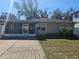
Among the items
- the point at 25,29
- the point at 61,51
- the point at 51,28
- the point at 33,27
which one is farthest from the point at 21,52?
the point at 51,28

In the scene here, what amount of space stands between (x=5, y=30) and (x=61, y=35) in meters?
10.5

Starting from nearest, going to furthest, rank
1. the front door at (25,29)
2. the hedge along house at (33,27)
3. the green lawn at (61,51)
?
the green lawn at (61,51) → the hedge along house at (33,27) → the front door at (25,29)

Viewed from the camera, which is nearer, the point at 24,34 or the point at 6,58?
the point at 6,58

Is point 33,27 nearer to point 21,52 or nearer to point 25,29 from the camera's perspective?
point 25,29

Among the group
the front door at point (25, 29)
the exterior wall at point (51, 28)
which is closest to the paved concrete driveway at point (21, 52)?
the front door at point (25, 29)

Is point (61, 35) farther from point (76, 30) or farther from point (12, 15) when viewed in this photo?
point (12, 15)

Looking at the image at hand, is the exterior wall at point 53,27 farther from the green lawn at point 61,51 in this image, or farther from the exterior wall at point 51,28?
the green lawn at point 61,51

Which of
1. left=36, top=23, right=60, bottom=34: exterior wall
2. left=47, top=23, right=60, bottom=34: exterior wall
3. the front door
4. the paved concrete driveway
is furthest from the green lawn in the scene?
left=47, top=23, right=60, bottom=34: exterior wall

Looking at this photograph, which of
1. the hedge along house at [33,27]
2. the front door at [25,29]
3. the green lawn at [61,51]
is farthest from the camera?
the front door at [25,29]

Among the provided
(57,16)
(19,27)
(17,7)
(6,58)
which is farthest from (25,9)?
(6,58)

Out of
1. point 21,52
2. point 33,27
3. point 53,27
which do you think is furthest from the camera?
point 53,27

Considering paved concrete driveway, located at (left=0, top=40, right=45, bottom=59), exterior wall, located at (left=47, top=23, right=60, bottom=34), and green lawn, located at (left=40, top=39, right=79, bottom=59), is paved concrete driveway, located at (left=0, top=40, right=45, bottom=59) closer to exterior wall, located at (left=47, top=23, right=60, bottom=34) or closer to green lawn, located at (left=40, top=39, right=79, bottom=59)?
green lawn, located at (left=40, top=39, right=79, bottom=59)

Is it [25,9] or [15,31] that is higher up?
[25,9]

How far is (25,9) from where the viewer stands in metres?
68.8
